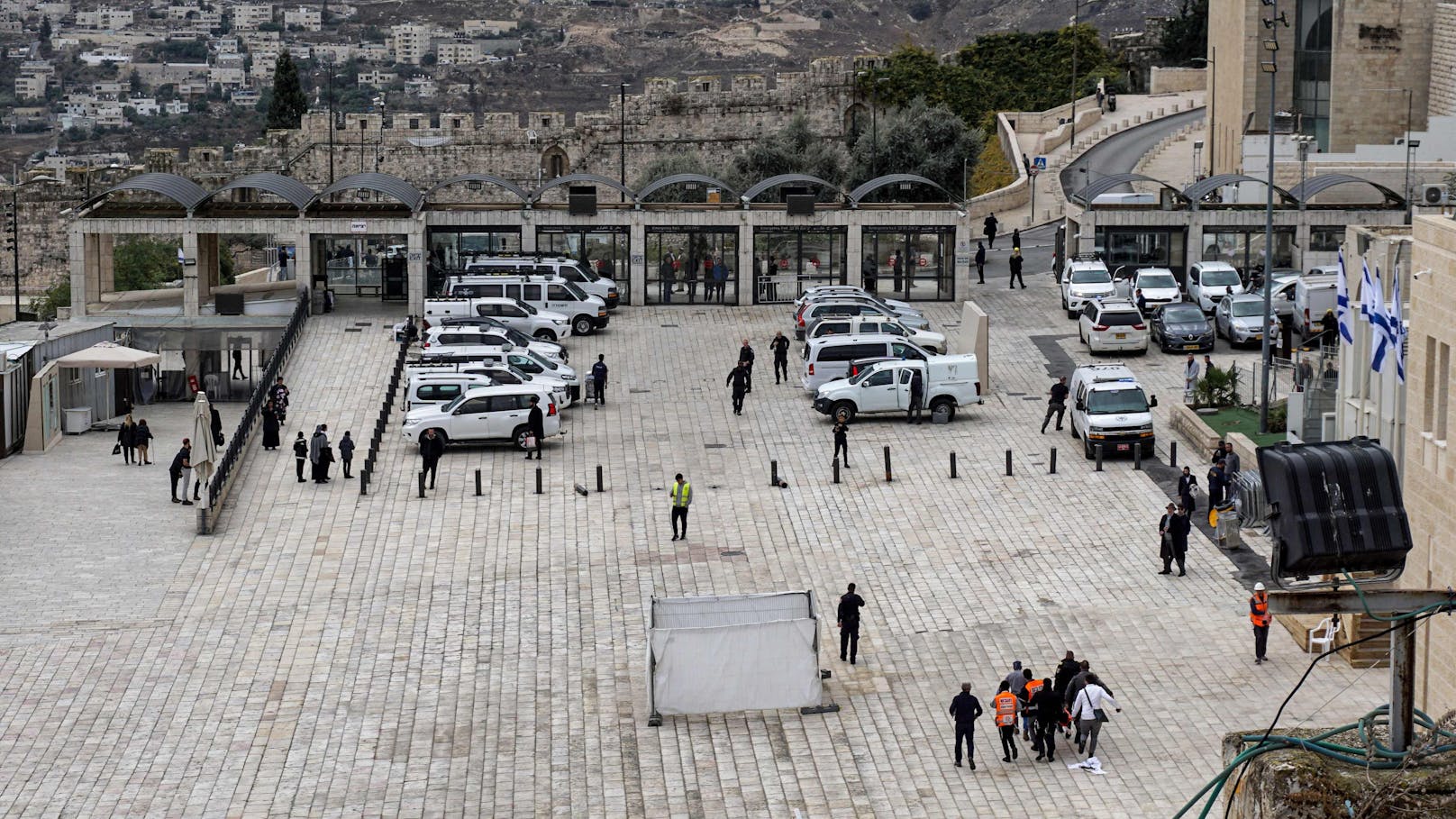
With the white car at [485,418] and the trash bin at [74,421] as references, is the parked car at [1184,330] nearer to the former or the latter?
the white car at [485,418]

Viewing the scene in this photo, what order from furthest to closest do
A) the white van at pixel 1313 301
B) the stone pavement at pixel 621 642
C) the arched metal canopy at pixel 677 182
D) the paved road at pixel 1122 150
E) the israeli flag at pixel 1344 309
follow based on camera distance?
the paved road at pixel 1122 150 → the arched metal canopy at pixel 677 182 → the white van at pixel 1313 301 → the israeli flag at pixel 1344 309 → the stone pavement at pixel 621 642

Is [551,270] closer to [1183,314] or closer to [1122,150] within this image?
[1183,314]

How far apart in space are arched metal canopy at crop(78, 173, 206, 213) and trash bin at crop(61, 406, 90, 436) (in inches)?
362

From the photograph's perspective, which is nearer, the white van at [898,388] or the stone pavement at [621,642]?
the stone pavement at [621,642]

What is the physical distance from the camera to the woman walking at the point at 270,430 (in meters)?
37.8

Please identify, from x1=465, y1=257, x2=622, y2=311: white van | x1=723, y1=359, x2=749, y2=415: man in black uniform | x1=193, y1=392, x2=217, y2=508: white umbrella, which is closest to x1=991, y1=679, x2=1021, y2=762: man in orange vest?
x1=193, y1=392, x2=217, y2=508: white umbrella

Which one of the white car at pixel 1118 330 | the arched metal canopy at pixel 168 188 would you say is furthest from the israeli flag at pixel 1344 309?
the arched metal canopy at pixel 168 188

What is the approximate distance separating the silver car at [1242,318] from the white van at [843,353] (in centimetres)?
710

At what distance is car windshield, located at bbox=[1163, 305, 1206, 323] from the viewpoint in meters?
44.2

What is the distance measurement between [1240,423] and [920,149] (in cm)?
3699

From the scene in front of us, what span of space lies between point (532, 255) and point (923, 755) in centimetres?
2798

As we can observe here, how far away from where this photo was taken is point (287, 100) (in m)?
84.9

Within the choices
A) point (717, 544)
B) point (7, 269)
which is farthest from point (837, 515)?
point (7, 269)

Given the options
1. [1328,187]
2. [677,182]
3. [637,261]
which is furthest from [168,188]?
[1328,187]
